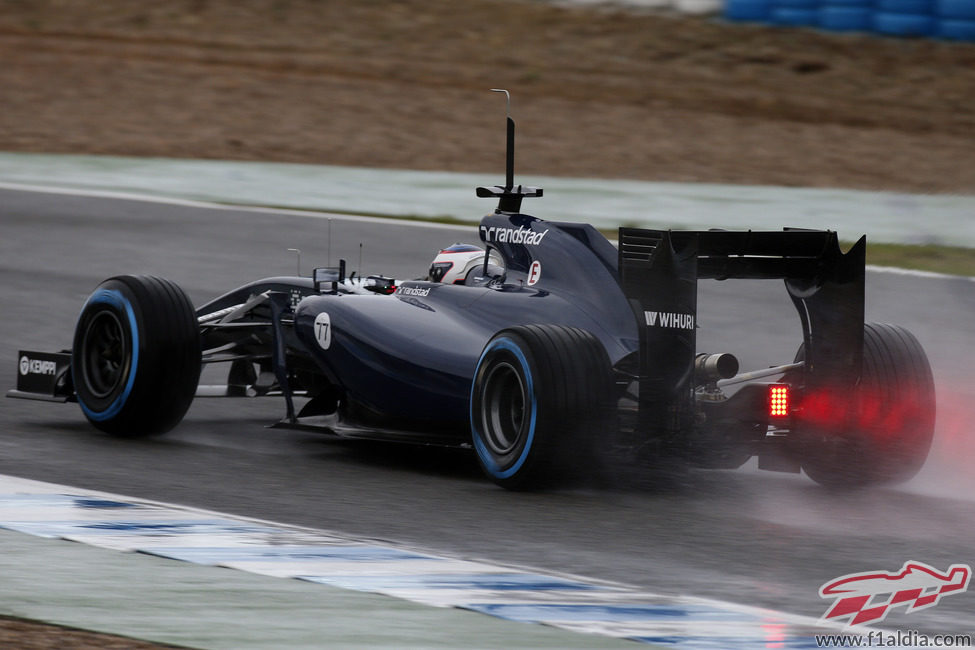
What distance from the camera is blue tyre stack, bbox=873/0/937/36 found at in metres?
27.3

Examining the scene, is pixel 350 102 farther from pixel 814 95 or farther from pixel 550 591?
pixel 550 591

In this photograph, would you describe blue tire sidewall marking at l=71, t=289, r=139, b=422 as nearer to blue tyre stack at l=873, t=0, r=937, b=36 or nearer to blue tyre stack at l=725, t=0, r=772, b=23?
blue tyre stack at l=873, t=0, r=937, b=36

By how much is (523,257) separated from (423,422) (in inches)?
38.1

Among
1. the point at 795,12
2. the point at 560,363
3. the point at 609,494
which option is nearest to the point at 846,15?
the point at 795,12

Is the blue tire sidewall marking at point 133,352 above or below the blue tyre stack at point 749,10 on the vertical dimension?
below

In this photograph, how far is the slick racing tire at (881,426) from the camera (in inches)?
315

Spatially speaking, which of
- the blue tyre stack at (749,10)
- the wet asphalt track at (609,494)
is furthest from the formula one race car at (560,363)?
the blue tyre stack at (749,10)

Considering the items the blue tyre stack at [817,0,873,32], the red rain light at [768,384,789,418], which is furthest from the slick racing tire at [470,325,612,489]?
the blue tyre stack at [817,0,873,32]

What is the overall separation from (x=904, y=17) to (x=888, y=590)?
2263cm

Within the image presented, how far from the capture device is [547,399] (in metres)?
7.42

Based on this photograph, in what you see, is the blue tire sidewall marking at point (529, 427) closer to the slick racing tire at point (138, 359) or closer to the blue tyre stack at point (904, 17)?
the slick racing tire at point (138, 359)

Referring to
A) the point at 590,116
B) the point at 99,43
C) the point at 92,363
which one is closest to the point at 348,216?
the point at 92,363

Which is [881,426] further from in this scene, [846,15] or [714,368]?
[846,15]

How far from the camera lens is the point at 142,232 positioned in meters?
15.8
